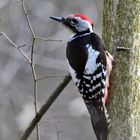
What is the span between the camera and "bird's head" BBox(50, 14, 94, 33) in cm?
470

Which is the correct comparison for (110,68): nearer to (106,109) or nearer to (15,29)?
(106,109)

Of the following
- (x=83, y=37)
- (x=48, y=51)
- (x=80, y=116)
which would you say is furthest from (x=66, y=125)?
(x=83, y=37)

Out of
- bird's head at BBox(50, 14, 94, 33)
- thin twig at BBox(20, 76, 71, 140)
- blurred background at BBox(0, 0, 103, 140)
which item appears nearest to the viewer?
thin twig at BBox(20, 76, 71, 140)

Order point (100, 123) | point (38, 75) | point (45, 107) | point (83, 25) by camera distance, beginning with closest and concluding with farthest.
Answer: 1. point (45, 107)
2. point (100, 123)
3. point (83, 25)
4. point (38, 75)

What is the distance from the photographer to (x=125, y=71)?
14.5ft

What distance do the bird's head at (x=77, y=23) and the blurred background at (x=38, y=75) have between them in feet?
12.4

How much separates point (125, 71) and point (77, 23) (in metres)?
0.56

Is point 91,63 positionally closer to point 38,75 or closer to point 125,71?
point 125,71

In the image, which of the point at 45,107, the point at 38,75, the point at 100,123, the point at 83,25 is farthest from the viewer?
the point at 38,75

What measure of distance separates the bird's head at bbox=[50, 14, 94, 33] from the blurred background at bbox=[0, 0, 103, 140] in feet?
12.4

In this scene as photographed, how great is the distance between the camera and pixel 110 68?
14.7ft

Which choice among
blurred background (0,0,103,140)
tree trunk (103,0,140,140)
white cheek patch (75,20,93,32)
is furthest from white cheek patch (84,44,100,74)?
blurred background (0,0,103,140)

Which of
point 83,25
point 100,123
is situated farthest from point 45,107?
point 83,25

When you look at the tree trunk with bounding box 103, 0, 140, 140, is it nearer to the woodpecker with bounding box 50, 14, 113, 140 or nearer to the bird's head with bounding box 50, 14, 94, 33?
the woodpecker with bounding box 50, 14, 113, 140
